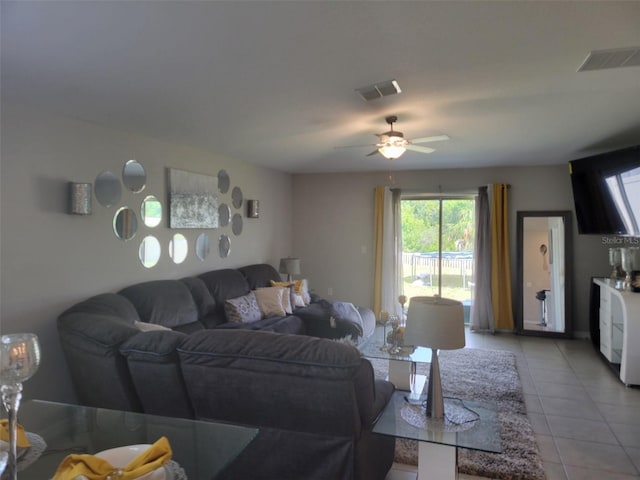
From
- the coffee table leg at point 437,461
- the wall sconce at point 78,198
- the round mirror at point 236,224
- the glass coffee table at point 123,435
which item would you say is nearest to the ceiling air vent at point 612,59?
the coffee table leg at point 437,461

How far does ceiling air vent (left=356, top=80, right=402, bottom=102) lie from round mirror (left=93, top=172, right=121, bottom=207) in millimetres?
2298

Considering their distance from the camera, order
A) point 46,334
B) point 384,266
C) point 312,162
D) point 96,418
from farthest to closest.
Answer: point 384,266 < point 312,162 < point 46,334 < point 96,418

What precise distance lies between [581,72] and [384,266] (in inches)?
172

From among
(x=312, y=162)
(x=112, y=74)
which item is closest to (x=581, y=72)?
(x=112, y=74)

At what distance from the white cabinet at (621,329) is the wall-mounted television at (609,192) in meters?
0.65

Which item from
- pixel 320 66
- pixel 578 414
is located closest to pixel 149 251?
pixel 320 66

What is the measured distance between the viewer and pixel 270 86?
2727 millimetres

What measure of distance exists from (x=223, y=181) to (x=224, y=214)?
42 centimetres

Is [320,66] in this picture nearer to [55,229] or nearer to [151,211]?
[55,229]

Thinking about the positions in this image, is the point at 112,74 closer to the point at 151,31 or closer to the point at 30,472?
the point at 151,31

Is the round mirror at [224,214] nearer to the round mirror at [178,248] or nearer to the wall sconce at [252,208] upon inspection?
the wall sconce at [252,208]

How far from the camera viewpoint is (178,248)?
4535mm

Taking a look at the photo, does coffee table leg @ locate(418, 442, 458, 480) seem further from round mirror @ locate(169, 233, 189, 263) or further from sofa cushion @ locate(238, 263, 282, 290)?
sofa cushion @ locate(238, 263, 282, 290)

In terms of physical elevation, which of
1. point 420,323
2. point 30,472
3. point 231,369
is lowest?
point 30,472
